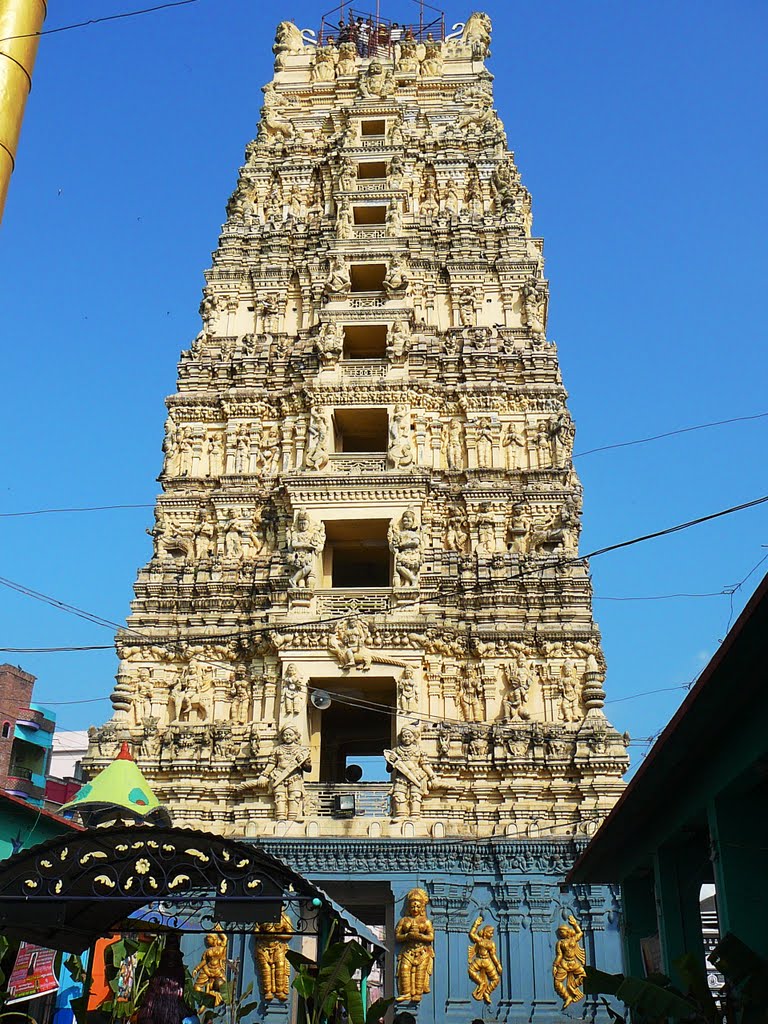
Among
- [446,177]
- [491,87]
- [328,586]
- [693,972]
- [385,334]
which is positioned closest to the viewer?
[693,972]

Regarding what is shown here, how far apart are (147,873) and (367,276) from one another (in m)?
21.5

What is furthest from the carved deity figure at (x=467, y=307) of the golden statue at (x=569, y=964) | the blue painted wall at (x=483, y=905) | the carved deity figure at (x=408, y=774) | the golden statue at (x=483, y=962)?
the golden statue at (x=569, y=964)

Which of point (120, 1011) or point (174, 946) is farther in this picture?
point (120, 1011)

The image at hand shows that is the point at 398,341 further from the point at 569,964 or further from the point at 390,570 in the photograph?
the point at 569,964

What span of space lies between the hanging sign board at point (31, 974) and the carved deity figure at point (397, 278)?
18.3 m

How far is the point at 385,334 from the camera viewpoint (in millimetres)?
27828

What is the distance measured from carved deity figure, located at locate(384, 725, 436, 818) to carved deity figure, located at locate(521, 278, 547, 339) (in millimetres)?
11736

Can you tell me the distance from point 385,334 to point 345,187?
5055 mm

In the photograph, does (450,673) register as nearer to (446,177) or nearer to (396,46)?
(446,177)

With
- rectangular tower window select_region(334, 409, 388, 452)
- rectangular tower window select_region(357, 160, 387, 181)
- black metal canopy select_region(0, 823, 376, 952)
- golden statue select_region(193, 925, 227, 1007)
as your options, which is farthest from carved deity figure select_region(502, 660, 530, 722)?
rectangular tower window select_region(357, 160, 387, 181)

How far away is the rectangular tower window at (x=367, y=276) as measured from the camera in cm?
2827

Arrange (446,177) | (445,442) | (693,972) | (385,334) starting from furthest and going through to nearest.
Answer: (446,177)
(385,334)
(445,442)
(693,972)

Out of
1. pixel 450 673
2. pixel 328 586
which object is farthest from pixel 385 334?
pixel 450 673

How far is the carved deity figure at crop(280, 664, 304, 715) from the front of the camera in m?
21.4
